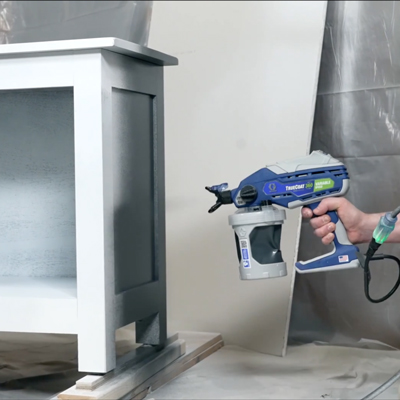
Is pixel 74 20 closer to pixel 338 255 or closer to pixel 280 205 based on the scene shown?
pixel 280 205

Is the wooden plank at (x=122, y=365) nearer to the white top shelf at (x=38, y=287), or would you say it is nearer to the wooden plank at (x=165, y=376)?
the wooden plank at (x=165, y=376)

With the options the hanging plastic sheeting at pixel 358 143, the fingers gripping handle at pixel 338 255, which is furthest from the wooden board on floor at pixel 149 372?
the fingers gripping handle at pixel 338 255

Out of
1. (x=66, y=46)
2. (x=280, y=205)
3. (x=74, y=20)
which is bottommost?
(x=280, y=205)

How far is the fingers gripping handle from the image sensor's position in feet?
4.96

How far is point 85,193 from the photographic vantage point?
149 centimetres

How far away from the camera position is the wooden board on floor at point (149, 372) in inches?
59.2

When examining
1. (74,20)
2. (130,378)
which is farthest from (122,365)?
(74,20)

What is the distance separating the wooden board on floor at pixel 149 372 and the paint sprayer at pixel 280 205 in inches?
14.9

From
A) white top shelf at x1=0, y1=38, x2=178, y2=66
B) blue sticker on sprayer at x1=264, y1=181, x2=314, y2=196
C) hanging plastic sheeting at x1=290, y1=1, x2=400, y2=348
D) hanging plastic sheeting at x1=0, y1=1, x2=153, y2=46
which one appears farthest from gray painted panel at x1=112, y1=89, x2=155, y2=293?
hanging plastic sheeting at x1=0, y1=1, x2=153, y2=46

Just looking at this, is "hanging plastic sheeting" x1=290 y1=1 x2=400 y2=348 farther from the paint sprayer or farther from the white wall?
the paint sprayer

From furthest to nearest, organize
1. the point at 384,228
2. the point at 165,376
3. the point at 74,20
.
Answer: the point at 74,20, the point at 165,376, the point at 384,228

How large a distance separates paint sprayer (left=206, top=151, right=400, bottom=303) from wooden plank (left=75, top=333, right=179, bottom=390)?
0.39 metres

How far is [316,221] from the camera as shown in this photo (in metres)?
1.53

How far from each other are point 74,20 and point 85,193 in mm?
1290
